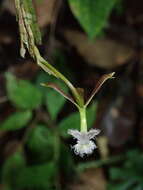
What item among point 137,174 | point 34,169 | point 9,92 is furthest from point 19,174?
point 137,174

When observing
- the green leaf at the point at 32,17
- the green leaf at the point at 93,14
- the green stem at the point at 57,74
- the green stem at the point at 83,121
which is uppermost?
the green leaf at the point at 93,14

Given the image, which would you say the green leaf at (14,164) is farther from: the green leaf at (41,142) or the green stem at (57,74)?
the green stem at (57,74)

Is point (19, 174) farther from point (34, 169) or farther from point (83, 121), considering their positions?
point (83, 121)

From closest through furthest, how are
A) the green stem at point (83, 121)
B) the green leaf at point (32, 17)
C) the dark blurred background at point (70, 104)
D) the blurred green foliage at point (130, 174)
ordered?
1. the green stem at point (83, 121)
2. the green leaf at point (32, 17)
3. the dark blurred background at point (70, 104)
4. the blurred green foliage at point (130, 174)

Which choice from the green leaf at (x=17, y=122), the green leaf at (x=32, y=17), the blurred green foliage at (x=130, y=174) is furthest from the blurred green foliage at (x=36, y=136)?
the green leaf at (x=32, y=17)

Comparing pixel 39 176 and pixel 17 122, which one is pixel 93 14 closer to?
pixel 17 122

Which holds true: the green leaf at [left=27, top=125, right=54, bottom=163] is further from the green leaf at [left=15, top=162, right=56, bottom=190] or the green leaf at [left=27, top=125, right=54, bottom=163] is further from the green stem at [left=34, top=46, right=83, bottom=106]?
the green stem at [left=34, top=46, right=83, bottom=106]
